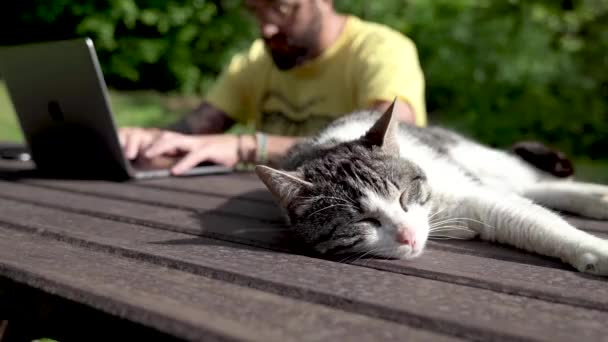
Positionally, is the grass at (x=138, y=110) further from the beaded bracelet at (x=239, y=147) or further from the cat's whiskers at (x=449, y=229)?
the cat's whiskers at (x=449, y=229)

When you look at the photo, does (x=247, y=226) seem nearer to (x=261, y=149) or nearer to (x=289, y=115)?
(x=261, y=149)

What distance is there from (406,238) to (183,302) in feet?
2.09

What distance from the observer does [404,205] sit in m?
1.67

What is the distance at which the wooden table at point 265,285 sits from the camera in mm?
934

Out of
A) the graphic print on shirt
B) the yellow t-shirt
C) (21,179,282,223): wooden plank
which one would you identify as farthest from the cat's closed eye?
the graphic print on shirt

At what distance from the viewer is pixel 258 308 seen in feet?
3.33

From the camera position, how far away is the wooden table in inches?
36.8

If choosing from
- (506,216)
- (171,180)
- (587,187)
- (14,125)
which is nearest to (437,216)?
(506,216)

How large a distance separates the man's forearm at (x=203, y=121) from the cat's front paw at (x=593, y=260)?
248cm

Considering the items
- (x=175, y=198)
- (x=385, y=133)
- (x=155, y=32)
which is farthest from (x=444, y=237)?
(x=155, y=32)

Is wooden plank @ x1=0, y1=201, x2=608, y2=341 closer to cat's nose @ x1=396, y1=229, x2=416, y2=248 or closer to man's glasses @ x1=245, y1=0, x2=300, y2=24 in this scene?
cat's nose @ x1=396, y1=229, x2=416, y2=248

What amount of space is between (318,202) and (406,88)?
48.1 inches

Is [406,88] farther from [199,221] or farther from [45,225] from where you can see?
[45,225]

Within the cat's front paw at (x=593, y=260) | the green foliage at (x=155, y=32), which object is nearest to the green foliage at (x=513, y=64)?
the green foliage at (x=155, y=32)
